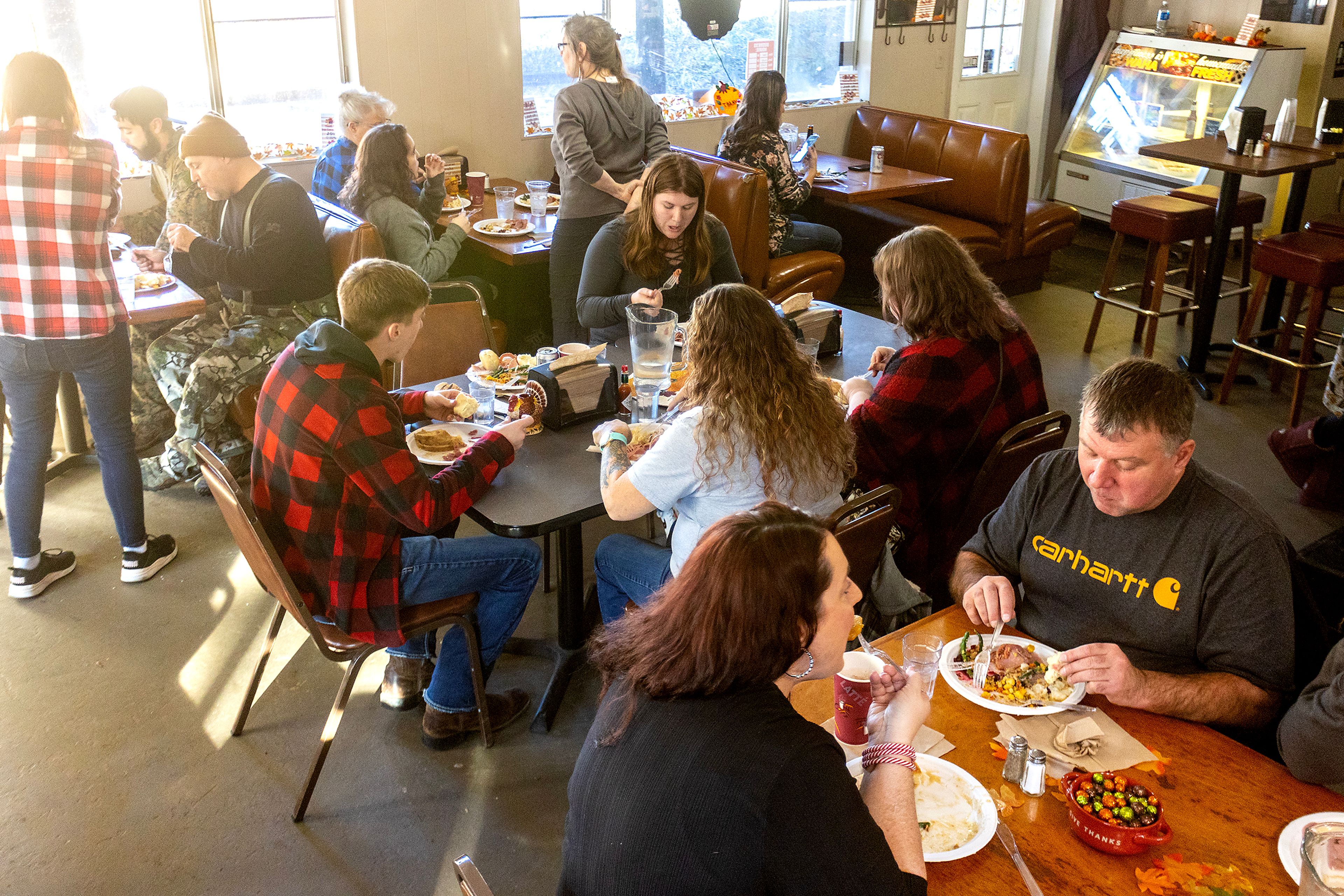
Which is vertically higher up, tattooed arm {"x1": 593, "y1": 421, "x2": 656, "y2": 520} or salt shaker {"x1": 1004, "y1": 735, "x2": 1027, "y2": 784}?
tattooed arm {"x1": 593, "y1": 421, "x2": 656, "y2": 520}

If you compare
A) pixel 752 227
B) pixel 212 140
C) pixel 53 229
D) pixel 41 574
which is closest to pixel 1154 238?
pixel 752 227

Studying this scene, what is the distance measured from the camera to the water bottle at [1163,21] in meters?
7.69

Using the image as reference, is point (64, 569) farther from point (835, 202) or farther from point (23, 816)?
point (835, 202)

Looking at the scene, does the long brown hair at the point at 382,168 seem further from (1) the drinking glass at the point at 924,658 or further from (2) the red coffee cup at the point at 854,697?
(2) the red coffee cup at the point at 854,697

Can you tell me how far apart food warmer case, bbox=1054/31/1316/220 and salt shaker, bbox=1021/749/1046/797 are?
6.29 meters

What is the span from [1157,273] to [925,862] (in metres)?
4.77

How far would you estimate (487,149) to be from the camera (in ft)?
19.1

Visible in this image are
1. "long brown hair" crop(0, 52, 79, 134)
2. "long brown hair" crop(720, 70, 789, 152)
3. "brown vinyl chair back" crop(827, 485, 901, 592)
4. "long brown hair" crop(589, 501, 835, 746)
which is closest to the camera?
"long brown hair" crop(589, 501, 835, 746)

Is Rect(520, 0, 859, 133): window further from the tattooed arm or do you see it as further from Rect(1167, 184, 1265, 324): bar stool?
the tattooed arm

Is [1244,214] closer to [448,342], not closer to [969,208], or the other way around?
[969,208]

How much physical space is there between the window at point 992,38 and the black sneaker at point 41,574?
21.6ft

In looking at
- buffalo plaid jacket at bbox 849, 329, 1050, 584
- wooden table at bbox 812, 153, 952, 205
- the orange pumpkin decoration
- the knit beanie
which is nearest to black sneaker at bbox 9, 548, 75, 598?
the knit beanie

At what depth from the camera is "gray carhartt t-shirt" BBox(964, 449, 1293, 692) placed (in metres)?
1.83

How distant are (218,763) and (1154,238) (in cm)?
481
